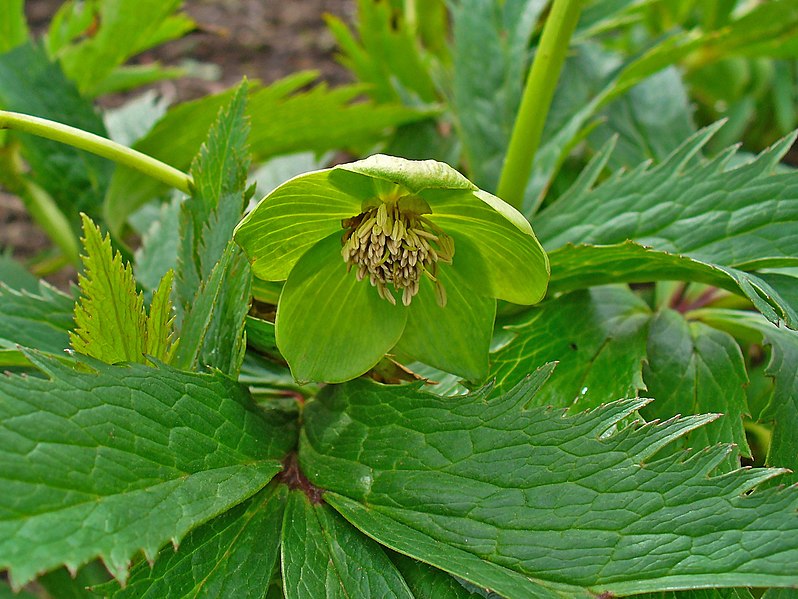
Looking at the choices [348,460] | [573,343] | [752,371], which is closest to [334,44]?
[752,371]

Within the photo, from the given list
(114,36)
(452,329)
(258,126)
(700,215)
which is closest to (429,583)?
(452,329)

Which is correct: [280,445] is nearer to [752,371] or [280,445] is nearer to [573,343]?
[573,343]

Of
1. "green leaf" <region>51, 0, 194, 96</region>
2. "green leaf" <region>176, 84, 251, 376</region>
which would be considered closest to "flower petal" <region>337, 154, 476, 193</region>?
"green leaf" <region>176, 84, 251, 376</region>

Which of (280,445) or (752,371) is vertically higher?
(752,371)

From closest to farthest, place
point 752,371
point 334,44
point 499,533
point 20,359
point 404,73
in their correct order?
point 499,533, point 20,359, point 752,371, point 404,73, point 334,44

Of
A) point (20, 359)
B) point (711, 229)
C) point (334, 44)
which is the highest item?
point (334, 44)

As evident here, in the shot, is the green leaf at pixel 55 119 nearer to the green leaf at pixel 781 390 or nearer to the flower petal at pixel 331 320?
the flower petal at pixel 331 320

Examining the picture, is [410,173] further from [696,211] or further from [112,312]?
[696,211]

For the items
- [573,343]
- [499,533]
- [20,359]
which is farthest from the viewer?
[573,343]
